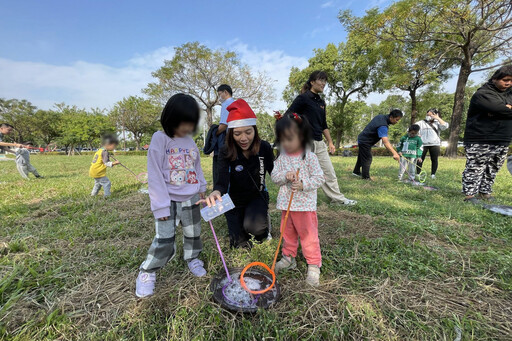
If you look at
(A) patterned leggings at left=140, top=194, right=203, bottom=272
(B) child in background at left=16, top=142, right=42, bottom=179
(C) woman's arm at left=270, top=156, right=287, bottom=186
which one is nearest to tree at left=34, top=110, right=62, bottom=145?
(B) child in background at left=16, top=142, right=42, bottom=179

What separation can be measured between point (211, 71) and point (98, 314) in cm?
2326

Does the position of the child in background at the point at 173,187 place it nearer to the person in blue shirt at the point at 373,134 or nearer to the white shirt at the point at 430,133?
the person in blue shirt at the point at 373,134

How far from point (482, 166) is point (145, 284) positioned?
5.14 meters

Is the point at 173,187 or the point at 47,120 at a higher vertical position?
the point at 47,120

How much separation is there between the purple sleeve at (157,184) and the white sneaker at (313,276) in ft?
4.17

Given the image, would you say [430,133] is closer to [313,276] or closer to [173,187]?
[313,276]

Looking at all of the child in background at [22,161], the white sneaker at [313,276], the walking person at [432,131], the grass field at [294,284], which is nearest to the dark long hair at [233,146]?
the grass field at [294,284]

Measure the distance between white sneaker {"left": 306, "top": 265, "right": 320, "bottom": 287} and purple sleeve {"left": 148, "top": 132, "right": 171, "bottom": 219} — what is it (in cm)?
127

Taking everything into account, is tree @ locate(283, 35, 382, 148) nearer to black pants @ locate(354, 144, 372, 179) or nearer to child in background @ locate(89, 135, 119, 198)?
black pants @ locate(354, 144, 372, 179)

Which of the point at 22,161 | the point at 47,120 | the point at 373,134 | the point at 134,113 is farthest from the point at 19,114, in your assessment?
the point at 373,134

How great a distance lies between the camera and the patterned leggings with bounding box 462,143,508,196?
3.68m

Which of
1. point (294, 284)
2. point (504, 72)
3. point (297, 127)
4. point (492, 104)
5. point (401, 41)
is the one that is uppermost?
point (401, 41)

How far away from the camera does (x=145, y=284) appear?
1.80m

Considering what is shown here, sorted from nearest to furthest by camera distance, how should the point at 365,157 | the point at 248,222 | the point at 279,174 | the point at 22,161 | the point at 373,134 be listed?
the point at 279,174, the point at 248,222, the point at 373,134, the point at 365,157, the point at 22,161
